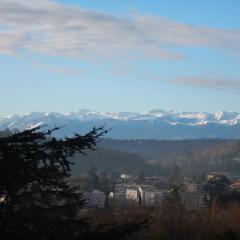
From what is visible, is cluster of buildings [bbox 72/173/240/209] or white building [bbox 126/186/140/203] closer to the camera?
cluster of buildings [bbox 72/173/240/209]

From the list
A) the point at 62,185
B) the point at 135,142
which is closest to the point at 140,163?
the point at 135,142

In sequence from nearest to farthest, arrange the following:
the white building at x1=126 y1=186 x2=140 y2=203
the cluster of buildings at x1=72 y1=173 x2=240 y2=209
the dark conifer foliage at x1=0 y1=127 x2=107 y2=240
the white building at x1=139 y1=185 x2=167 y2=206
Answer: the dark conifer foliage at x1=0 y1=127 x2=107 y2=240 < the cluster of buildings at x1=72 y1=173 x2=240 y2=209 < the white building at x1=139 y1=185 x2=167 y2=206 < the white building at x1=126 y1=186 x2=140 y2=203

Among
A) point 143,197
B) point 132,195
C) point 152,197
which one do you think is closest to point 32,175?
point 152,197

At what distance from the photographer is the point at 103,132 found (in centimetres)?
572

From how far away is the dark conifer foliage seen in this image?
507 cm

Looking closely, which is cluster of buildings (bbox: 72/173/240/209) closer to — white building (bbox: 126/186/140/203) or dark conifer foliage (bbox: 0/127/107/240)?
white building (bbox: 126/186/140/203)

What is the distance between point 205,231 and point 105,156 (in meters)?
96.4

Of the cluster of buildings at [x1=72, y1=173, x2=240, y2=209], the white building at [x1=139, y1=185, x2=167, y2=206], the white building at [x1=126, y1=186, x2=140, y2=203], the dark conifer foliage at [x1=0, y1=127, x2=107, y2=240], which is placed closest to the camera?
the dark conifer foliage at [x1=0, y1=127, x2=107, y2=240]

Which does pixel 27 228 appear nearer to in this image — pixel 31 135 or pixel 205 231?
pixel 31 135

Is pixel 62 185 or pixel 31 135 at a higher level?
pixel 31 135

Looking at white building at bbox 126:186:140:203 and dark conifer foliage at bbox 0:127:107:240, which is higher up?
dark conifer foliage at bbox 0:127:107:240

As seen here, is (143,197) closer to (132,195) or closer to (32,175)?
(132,195)

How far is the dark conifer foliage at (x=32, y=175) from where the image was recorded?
16.6 feet

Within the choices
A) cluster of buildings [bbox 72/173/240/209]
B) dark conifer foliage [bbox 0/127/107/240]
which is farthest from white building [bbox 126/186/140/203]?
dark conifer foliage [bbox 0/127/107/240]
